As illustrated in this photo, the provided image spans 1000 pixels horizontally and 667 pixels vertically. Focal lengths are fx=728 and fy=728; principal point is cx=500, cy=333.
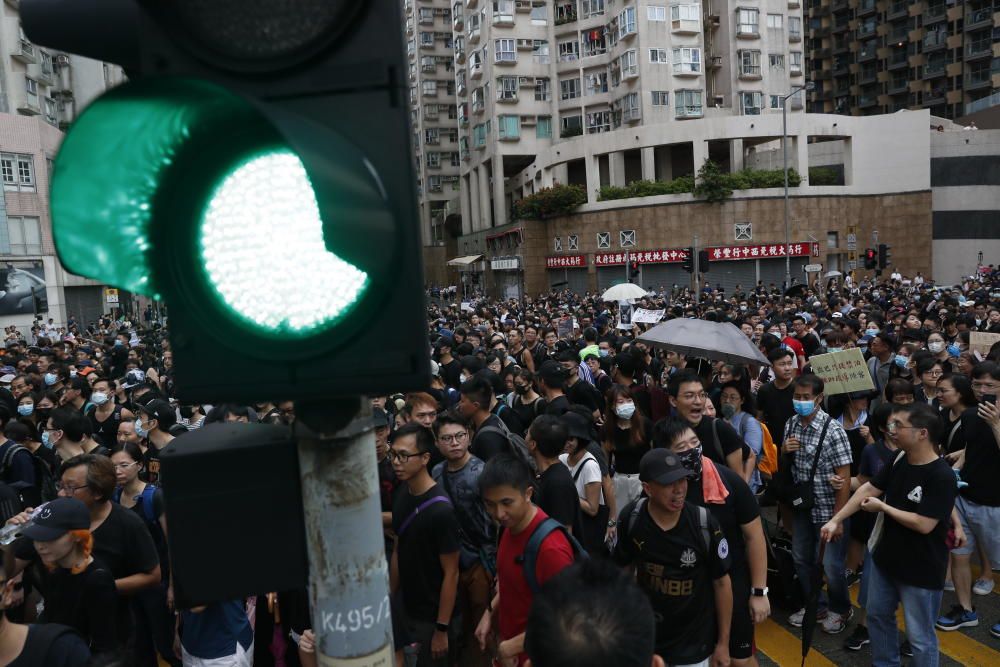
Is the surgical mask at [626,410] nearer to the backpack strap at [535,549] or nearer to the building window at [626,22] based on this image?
the backpack strap at [535,549]

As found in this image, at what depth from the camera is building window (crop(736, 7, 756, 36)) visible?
44.6 m

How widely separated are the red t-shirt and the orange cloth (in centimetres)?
112

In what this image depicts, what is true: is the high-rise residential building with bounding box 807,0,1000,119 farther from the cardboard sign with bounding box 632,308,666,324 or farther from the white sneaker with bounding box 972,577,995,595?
the white sneaker with bounding box 972,577,995,595

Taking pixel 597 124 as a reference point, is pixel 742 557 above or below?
below

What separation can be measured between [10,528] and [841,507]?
18.0 feet

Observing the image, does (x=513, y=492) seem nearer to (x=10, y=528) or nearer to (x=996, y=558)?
(x=10, y=528)

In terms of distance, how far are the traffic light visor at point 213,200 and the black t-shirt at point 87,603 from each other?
137 inches

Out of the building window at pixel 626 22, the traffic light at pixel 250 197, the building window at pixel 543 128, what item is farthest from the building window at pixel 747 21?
the traffic light at pixel 250 197

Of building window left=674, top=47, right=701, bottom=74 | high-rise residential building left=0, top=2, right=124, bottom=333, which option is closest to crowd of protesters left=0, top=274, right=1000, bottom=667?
high-rise residential building left=0, top=2, right=124, bottom=333

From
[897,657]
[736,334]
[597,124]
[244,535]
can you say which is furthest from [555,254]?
[244,535]

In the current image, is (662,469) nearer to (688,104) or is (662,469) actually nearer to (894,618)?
(894,618)

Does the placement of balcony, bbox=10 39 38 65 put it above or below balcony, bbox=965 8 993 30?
below

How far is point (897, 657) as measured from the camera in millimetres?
4688

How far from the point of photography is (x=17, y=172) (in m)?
35.2
